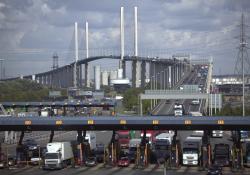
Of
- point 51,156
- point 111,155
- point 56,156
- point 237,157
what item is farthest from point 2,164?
point 237,157

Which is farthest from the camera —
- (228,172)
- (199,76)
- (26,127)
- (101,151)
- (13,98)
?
(199,76)

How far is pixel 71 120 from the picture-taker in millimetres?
32688

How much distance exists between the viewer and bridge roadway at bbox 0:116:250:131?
103ft

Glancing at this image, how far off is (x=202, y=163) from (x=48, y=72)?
536 ft

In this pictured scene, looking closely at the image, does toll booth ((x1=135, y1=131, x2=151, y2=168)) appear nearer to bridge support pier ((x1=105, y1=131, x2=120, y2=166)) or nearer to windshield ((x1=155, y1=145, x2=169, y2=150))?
bridge support pier ((x1=105, y1=131, x2=120, y2=166))

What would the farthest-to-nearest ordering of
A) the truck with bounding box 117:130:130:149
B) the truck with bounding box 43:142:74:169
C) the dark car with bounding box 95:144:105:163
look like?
the truck with bounding box 117:130:130:149, the dark car with bounding box 95:144:105:163, the truck with bounding box 43:142:74:169

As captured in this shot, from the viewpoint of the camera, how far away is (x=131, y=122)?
32.2 m

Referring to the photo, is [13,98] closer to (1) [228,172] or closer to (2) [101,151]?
(2) [101,151]

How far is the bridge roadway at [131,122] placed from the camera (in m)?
31.3

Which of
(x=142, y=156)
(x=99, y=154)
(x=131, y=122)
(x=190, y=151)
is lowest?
(x=99, y=154)

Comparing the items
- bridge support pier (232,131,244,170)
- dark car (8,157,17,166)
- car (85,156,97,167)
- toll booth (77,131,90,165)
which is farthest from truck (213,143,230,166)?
dark car (8,157,17,166)

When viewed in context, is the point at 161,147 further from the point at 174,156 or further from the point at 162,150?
the point at 174,156

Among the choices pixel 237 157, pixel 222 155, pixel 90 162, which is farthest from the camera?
pixel 90 162

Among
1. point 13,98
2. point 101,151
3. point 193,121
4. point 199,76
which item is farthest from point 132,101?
point 199,76
